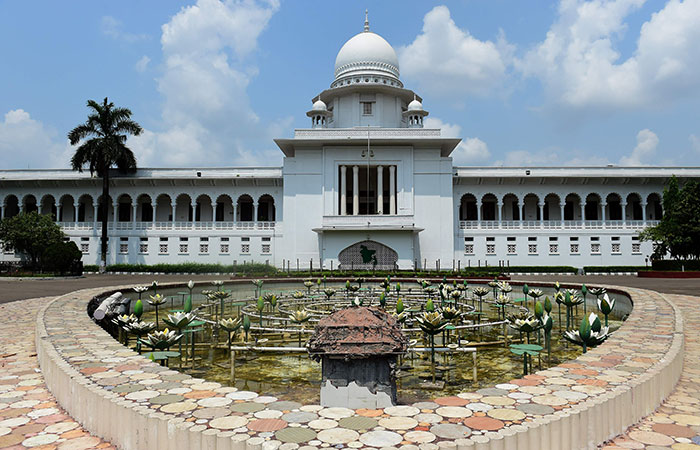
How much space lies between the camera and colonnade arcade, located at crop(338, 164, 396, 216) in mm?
32981

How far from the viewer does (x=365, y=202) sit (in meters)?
37.2

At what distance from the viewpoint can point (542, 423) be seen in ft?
→ 9.72

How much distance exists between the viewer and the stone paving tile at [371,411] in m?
2.87

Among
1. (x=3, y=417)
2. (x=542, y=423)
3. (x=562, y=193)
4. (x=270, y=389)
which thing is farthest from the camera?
(x=562, y=193)

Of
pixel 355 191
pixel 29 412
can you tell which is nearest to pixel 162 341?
pixel 29 412

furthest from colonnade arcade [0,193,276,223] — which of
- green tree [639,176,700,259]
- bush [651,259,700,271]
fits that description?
green tree [639,176,700,259]

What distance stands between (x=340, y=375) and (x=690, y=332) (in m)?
7.43

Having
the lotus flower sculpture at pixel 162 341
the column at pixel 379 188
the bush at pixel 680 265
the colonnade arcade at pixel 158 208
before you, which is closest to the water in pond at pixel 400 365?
the lotus flower sculpture at pixel 162 341

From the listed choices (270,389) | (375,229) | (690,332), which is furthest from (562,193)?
(270,389)

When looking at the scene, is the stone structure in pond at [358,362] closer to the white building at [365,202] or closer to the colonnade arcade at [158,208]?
the white building at [365,202]

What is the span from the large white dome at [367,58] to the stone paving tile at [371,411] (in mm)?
34869

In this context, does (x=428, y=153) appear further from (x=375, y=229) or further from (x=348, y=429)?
(x=348, y=429)

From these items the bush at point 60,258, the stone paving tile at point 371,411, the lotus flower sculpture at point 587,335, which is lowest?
the stone paving tile at point 371,411

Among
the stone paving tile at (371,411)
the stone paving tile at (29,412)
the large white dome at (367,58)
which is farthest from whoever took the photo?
the large white dome at (367,58)
